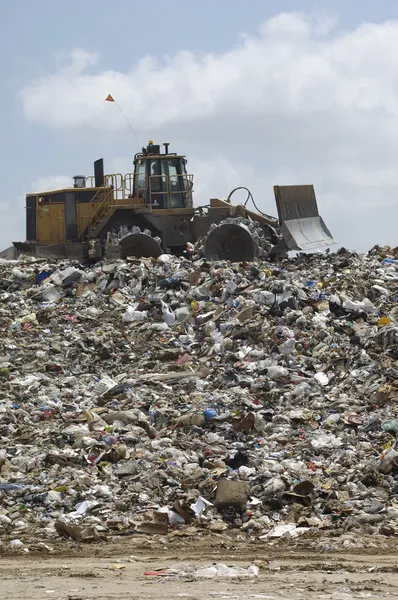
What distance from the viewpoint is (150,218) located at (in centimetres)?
1716

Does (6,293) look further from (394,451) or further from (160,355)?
(394,451)

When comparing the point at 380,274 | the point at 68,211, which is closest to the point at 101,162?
the point at 68,211

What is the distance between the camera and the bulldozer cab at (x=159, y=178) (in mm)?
17078

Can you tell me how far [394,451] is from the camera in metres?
7.36

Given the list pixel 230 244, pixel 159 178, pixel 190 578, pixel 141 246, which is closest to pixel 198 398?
pixel 190 578

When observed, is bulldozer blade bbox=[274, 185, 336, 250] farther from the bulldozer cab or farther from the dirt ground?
the dirt ground

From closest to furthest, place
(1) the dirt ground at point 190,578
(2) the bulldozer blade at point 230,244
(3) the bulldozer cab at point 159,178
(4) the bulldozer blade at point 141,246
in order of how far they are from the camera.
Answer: (1) the dirt ground at point 190,578 < (2) the bulldozer blade at point 230,244 < (4) the bulldozer blade at point 141,246 < (3) the bulldozer cab at point 159,178

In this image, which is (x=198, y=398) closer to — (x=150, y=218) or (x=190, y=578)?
(x=190, y=578)

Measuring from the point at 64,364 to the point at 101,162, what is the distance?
709 cm

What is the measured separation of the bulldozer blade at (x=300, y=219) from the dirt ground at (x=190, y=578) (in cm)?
1106

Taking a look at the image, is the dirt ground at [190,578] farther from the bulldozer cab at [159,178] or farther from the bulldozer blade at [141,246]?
the bulldozer cab at [159,178]

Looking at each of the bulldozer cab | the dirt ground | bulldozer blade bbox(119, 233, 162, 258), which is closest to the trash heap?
the dirt ground

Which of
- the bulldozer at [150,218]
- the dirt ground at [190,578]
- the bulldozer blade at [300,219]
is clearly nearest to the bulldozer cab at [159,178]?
the bulldozer at [150,218]

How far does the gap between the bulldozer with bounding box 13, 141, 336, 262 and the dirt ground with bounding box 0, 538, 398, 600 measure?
10.7 metres
